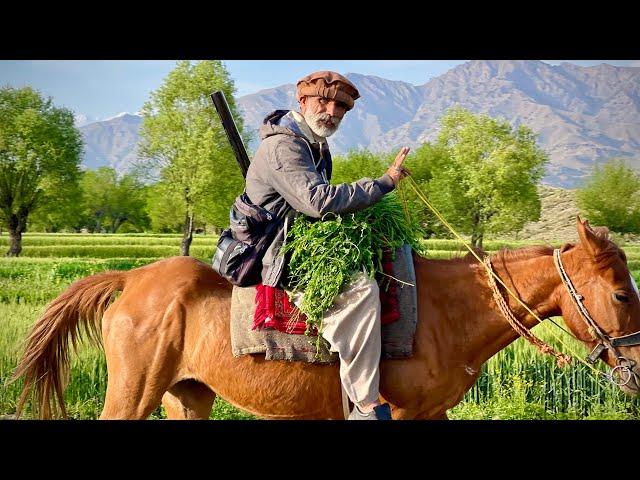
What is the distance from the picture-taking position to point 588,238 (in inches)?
140

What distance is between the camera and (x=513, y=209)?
26016mm

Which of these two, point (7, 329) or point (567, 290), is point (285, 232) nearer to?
point (567, 290)

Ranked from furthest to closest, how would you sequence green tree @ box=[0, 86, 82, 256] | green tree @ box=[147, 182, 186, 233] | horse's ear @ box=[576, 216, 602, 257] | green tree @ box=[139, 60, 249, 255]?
green tree @ box=[147, 182, 186, 233] < green tree @ box=[139, 60, 249, 255] < green tree @ box=[0, 86, 82, 256] < horse's ear @ box=[576, 216, 602, 257]

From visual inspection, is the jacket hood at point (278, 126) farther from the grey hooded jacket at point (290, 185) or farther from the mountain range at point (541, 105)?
the mountain range at point (541, 105)

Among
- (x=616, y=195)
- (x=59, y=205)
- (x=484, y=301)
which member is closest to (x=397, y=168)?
(x=484, y=301)

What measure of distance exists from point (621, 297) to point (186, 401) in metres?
2.87

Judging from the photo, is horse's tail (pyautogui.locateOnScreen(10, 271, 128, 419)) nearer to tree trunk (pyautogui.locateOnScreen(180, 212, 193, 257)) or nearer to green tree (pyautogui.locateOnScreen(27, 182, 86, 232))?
tree trunk (pyautogui.locateOnScreen(180, 212, 193, 257))

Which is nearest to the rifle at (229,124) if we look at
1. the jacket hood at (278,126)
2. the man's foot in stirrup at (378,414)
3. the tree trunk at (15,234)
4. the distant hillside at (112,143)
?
the jacket hood at (278,126)

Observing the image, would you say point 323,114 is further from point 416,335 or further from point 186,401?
point 186,401

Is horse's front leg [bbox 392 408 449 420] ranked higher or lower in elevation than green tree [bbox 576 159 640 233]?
lower

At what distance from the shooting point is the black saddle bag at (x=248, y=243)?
381 centimetres

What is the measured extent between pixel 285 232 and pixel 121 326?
4.05 feet

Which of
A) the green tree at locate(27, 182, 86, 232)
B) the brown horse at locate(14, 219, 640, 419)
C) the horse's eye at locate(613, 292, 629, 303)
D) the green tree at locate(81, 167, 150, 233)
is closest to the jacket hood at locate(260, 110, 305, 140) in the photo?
the brown horse at locate(14, 219, 640, 419)

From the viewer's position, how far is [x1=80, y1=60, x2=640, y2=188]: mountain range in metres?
12.9
